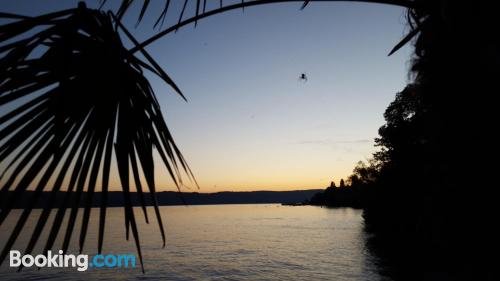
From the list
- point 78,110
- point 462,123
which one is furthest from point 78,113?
point 462,123

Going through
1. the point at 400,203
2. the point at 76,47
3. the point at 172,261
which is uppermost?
the point at 76,47

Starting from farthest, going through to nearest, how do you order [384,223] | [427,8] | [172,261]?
[384,223] → [172,261] → [427,8]

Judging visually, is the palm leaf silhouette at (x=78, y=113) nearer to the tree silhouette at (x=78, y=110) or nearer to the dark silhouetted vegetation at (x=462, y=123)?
the tree silhouette at (x=78, y=110)

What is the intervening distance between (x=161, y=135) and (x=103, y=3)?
4.50 feet

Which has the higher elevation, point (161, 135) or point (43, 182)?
point (161, 135)

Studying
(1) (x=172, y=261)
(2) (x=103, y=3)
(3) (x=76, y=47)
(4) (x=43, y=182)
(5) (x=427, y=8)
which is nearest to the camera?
(4) (x=43, y=182)

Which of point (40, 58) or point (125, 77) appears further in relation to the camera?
point (125, 77)

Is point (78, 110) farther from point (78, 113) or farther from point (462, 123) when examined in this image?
point (462, 123)

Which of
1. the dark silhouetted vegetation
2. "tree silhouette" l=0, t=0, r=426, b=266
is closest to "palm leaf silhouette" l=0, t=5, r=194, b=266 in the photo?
"tree silhouette" l=0, t=0, r=426, b=266

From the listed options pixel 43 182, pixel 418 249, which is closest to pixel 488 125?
pixel 43 182

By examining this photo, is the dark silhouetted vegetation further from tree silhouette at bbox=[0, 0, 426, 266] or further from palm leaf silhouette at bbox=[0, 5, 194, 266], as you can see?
palm leaf silhouette at bbox=[0, 5, 194, 266]

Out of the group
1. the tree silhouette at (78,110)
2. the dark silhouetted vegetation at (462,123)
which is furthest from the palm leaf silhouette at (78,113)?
the dark silhouetted vegetation at (462,123)

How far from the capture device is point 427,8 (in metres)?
2.31

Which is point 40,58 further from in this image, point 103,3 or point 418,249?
point 418,249
